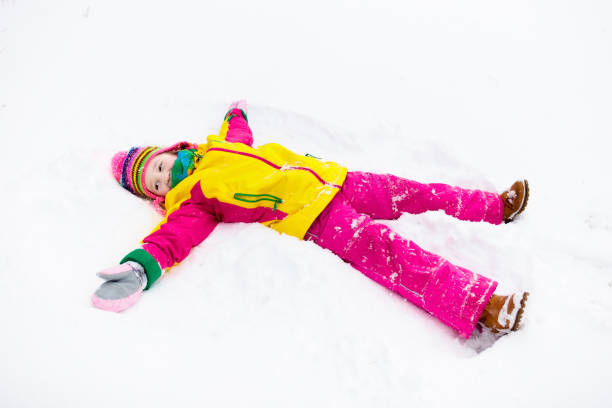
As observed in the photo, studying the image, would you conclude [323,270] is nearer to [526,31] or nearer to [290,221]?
[290,221]

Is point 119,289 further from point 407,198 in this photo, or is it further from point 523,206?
point 523,206

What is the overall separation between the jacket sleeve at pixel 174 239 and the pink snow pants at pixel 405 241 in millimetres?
562

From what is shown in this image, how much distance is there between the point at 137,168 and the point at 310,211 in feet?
3.58

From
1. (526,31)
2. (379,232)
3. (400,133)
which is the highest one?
(526,31)

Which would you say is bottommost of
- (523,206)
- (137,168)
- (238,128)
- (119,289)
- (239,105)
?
(119,289)

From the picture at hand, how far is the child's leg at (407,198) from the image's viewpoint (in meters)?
2.18

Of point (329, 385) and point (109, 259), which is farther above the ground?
point (329, 385)

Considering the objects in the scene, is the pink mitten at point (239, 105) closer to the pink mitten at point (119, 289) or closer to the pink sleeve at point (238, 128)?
the pink sleeve at point (238, 128)

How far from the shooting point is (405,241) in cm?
186

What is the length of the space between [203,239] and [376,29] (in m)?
2.68

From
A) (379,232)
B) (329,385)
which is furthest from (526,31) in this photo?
(329,385)

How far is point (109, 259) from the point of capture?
6.17 feet

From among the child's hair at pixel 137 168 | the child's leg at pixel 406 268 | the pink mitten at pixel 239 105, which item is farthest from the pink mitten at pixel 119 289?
the pink mitten at pixel 239 105

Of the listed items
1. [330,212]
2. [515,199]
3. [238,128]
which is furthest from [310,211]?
[515,199]
